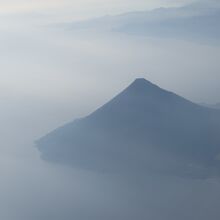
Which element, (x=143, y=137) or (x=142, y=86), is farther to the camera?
(x=142, y=86)

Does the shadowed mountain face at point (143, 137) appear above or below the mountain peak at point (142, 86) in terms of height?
below

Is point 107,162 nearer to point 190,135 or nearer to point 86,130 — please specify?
point 86,130

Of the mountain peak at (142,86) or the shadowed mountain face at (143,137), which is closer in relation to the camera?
the shadowed mountain face at (143,137)

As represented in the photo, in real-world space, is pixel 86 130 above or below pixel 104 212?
above

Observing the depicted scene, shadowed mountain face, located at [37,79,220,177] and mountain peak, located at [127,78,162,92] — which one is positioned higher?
A: mountain peak, located at [127,78,162,92]

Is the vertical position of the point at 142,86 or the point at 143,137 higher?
the point at 142,86

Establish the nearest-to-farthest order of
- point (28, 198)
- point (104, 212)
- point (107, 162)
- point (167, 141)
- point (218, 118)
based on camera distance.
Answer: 1. point (104, 212)
2. point (28, 198)
3. point (107, 162)
4. point (167, 141)
5. point (218, 118)

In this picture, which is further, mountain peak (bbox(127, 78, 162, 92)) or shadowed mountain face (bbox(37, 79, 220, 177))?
mountain peak (bbox(127, 78, 162, 92))

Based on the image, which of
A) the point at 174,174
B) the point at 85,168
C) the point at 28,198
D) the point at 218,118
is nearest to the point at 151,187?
the point at 174,174
